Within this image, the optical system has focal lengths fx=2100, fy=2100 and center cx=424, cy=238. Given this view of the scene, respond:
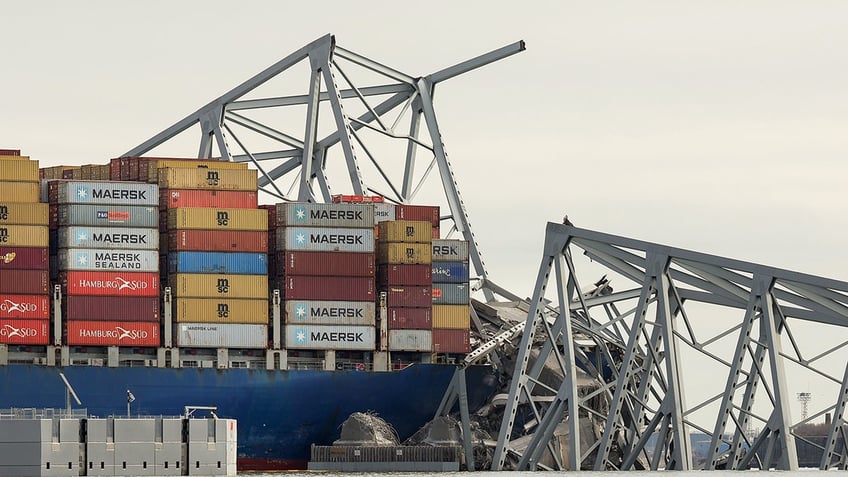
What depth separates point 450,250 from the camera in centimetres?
14275

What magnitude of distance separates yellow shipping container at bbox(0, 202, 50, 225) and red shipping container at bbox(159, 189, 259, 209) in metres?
8.08

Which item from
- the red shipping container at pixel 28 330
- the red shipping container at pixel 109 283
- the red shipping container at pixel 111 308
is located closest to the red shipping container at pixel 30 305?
the red shipping container at pixel 28 330

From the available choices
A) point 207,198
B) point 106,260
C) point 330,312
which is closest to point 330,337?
point 330,312

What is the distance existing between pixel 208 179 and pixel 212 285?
7.35 meters

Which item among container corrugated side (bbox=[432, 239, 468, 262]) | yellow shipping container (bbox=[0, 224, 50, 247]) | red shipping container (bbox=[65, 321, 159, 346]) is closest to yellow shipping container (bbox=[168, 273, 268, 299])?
red shipping container (bbox=[65, 321, 159, 346])

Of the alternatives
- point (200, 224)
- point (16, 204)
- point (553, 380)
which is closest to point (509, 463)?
point (553, 380)

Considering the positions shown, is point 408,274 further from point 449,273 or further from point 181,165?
point 181,165

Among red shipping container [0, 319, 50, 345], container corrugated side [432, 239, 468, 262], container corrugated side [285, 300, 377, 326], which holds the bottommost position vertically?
red shipping container [0, 319, 50, 345]

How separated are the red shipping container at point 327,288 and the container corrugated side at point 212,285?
2558 mm

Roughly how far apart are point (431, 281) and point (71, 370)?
79.9ft

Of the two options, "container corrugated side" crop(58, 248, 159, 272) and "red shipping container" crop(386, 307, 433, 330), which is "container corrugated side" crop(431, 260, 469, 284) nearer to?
"red shipping container" crop(386, 307, 433, 330)

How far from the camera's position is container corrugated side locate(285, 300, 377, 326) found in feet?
447

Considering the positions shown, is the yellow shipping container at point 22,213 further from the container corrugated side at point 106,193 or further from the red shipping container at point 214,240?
the red shipping container at point 214,240

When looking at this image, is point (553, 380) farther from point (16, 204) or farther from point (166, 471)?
point (166, 471)
